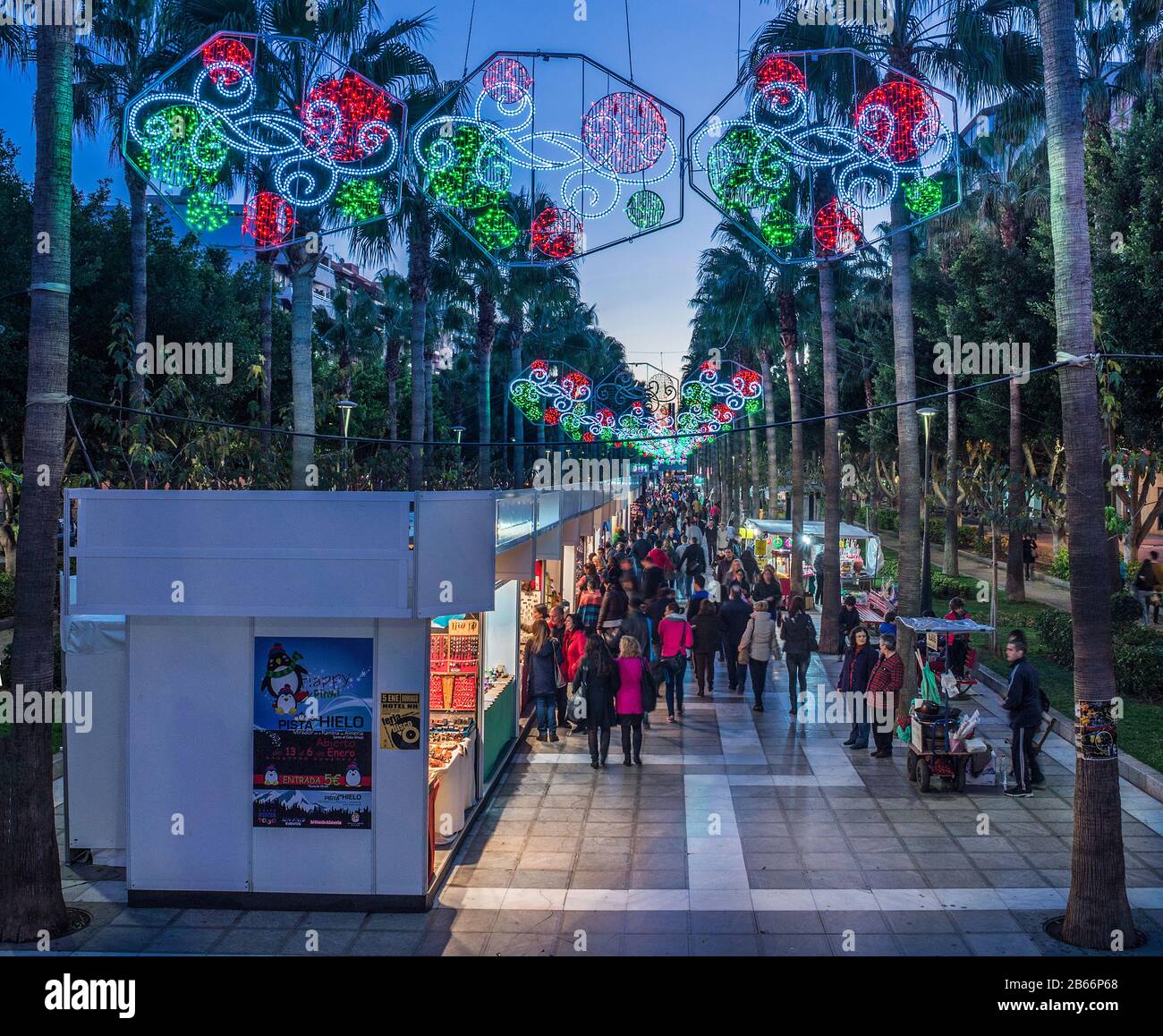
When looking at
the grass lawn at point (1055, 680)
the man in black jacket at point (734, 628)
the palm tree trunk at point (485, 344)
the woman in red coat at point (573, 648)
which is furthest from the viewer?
the palm tree trunk at point (485, 344)

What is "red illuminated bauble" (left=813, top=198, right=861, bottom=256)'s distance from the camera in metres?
11.4

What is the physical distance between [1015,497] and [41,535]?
2266 cm

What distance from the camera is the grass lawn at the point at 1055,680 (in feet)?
42.3

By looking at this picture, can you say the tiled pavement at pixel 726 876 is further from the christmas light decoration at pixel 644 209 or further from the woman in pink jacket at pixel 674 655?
the christmas light decoration at pixel 644 209

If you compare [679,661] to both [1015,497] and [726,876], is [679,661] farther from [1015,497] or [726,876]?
[1015,497]

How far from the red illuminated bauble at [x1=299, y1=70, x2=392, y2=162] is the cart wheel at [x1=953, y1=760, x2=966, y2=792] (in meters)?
8.79

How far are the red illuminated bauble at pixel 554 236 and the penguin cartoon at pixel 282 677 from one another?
4.42m

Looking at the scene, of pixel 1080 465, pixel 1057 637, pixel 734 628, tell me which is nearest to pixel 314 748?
pixel 1080 465

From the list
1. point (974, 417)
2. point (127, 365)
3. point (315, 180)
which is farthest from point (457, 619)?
point (974, 417)

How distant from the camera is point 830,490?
21.5 meters

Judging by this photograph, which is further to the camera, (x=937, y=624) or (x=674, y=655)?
(x=674, y=655)

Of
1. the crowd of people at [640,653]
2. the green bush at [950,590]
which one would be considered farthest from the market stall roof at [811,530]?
the crowd of people at [640,653]
